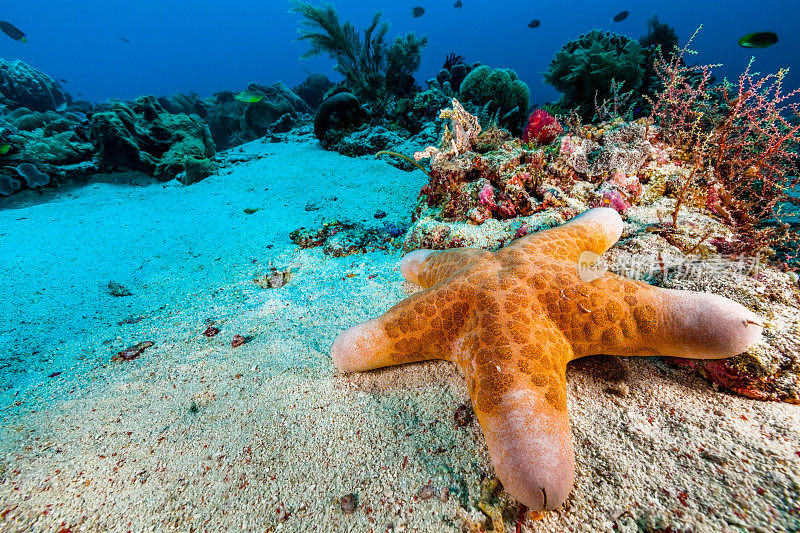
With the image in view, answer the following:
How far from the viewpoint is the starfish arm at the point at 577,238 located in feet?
7.71

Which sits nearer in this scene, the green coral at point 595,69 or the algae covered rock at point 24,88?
the green coral at point 595,69

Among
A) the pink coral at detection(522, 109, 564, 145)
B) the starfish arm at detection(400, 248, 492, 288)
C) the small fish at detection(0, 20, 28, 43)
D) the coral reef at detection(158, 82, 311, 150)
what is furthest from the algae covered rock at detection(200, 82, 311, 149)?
the starfish arm at detection(400, 248, 492, 288)

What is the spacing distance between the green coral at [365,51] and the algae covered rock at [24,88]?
59.7 ft

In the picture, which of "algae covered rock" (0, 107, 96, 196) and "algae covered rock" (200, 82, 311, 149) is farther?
"algae covered rock" (200, 82, 311, 149)

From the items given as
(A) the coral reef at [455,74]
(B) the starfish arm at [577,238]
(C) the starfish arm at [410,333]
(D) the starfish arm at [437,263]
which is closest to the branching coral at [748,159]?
(B) the starfish arm at [577,238]

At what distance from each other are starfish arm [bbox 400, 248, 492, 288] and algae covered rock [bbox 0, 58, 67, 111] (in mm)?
27295

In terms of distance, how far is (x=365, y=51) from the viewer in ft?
47.2

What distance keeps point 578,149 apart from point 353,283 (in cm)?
337

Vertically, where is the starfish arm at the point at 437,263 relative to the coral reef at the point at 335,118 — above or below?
below

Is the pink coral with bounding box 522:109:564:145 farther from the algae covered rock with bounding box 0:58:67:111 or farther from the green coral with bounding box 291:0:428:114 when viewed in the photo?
the algae covered rock with bounding box 0:58:67:111

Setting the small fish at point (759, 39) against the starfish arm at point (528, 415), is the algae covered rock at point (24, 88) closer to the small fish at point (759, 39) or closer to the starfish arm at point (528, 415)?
the starfish arm at point (528, 415)

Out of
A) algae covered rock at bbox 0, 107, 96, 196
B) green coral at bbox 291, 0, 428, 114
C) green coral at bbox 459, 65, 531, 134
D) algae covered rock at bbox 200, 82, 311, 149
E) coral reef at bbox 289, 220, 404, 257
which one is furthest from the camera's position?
algae covered rock at bbox 200, 82, 311, 149

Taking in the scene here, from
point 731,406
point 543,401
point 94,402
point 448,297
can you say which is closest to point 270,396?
point 94,402

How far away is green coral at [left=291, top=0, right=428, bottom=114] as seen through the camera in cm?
1377
